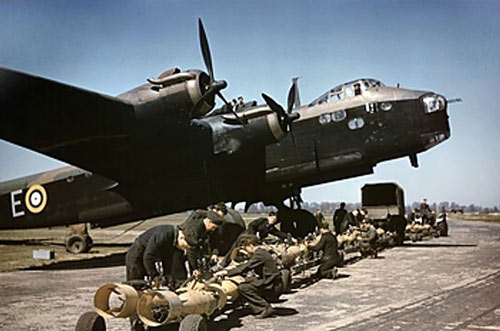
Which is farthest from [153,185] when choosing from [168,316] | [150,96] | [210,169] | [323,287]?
[168,316]

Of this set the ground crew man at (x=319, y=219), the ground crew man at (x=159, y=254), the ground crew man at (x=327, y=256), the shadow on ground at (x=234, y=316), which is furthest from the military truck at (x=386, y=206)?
the ground crew man at (x=159, y=254)

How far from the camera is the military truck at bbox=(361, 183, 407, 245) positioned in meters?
24.8

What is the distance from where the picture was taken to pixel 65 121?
14008mm

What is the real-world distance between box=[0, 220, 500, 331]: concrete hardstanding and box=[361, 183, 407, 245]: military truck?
880cm

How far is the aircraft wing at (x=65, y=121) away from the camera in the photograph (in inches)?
488

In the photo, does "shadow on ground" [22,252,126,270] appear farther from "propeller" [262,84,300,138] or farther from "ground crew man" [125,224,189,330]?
"ground crew man" [125,224,189,330]

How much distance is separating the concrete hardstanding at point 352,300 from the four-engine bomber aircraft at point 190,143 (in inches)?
117

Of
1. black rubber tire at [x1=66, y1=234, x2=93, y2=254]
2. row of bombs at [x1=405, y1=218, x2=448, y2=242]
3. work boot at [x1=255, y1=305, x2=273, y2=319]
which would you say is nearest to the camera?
work boot at [x1=255, y1=305, x2=273, y2=319]

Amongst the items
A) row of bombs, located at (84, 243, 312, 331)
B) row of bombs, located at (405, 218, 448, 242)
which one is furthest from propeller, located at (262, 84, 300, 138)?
row of bombs, located at (405, 218, 448, 242)

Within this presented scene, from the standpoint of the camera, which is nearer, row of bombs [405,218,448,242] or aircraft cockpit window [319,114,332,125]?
aircraft cockpit window [319,114,332,125]

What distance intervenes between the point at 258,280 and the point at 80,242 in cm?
1546

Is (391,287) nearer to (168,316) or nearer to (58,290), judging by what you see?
(168,316)

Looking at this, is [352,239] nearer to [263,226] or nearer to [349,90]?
[349,90]

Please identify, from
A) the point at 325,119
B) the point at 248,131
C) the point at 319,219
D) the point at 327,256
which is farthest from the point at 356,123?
the point at 327,256
